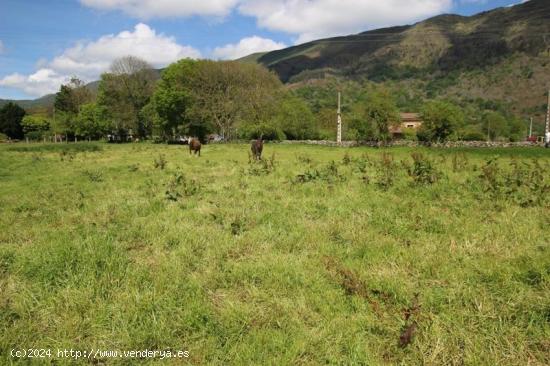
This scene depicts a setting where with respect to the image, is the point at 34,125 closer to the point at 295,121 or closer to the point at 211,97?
the point at 211,97

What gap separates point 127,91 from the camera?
67125mm

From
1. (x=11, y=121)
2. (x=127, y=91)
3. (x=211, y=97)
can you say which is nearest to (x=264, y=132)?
(x=211, y=97)

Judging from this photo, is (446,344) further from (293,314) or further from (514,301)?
(293,314)

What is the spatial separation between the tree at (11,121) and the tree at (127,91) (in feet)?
114

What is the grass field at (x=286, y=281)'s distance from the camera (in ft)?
11.5

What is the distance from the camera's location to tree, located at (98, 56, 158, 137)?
66688mm

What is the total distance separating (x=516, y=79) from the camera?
138 metres

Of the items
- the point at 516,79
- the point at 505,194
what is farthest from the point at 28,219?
the point at 516,79

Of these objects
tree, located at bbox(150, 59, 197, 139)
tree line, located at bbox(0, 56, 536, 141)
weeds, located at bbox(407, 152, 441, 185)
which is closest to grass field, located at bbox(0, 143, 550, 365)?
weeds, located at bbox(407, 152, 441, 185)

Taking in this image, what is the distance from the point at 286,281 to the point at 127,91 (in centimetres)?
7099

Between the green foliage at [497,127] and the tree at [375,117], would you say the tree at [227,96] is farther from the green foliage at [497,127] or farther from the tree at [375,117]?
the green foliage at [497,127]

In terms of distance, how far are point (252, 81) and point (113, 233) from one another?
53368mm

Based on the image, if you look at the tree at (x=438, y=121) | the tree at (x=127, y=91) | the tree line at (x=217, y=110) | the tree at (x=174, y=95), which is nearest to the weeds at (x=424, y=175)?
the tree line at (x=217, y=110)

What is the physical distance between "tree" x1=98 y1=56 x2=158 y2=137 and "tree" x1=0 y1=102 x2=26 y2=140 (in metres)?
34.9
